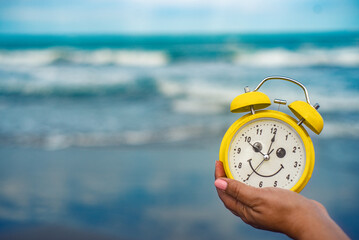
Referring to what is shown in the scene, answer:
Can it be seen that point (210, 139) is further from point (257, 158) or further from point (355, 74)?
point (355, 74)

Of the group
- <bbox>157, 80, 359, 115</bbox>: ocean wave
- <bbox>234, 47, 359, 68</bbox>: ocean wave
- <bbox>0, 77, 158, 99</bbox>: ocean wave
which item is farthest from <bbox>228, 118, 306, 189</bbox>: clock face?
<bbox>234, 47, 359, 68</bbox>: ocean wave

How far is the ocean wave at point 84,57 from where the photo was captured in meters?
15.0

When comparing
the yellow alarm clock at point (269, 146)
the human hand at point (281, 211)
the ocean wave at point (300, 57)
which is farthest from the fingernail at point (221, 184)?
the ocean wave at point (300, 57)

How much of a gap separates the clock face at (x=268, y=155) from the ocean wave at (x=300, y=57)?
37.6 feet

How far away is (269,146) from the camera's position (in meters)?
1.51

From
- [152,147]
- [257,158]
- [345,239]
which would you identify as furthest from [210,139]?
[345,239]

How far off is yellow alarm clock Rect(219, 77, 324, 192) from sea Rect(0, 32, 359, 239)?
1380 millimetres

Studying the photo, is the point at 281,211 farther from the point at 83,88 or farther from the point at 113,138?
the point at 83,88

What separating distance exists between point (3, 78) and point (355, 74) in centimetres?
945

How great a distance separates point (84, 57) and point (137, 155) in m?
12.7

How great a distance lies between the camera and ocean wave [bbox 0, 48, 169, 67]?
590 inches

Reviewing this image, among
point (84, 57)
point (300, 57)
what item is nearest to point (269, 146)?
point (300, 57)

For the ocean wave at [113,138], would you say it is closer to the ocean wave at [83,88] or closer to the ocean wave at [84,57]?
the ocean wave at [83,88]

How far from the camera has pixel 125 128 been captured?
5.31 meters
